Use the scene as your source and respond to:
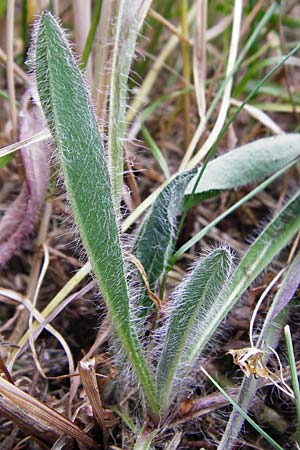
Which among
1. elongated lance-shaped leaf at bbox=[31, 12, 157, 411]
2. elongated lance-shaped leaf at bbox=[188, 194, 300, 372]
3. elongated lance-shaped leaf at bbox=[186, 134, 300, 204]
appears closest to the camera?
elongated lance-shaped leaf at bbox=[31, 12, 157, 411]

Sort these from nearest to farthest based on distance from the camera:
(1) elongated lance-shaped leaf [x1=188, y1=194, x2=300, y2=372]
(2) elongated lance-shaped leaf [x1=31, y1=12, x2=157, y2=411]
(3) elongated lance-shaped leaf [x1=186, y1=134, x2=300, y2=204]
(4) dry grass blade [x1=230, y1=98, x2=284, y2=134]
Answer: (2) elongated lance-shaped leaf [x1=31, y1=12, x2=157, y2=411], (1) elongated lance-shaped leaf [x1=188, y1=194, x2=300, y2=372], (3) elongated lance-shaped leaf [x1=186, y1=134, x2=300, y2=204], (4) dry grass blade [x1=230, y1=98, x2=284, y2=134]

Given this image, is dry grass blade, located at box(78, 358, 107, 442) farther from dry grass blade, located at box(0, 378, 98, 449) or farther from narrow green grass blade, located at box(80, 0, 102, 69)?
narrow green grass blade, located at box(80, 0, 102, 69)

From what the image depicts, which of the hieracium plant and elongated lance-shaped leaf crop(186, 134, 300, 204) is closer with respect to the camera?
the hieracium plant

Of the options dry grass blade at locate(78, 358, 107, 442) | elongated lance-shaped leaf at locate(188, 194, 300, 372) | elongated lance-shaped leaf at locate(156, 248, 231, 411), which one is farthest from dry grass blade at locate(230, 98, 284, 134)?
dry grass blade at locate(78, 358, 107, 442)

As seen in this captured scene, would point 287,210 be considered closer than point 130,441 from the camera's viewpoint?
No

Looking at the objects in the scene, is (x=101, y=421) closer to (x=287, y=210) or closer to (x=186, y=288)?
(x=186, y=288)

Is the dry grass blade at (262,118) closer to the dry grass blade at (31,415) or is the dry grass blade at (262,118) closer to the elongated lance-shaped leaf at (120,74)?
the elongated lance-shaped leaf at (120,74)

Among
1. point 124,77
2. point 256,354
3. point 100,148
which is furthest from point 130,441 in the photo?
point 124,77

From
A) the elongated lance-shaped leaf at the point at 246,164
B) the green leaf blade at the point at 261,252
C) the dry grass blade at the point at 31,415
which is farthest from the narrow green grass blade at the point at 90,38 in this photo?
the dry grass blade at the point at 31,415
